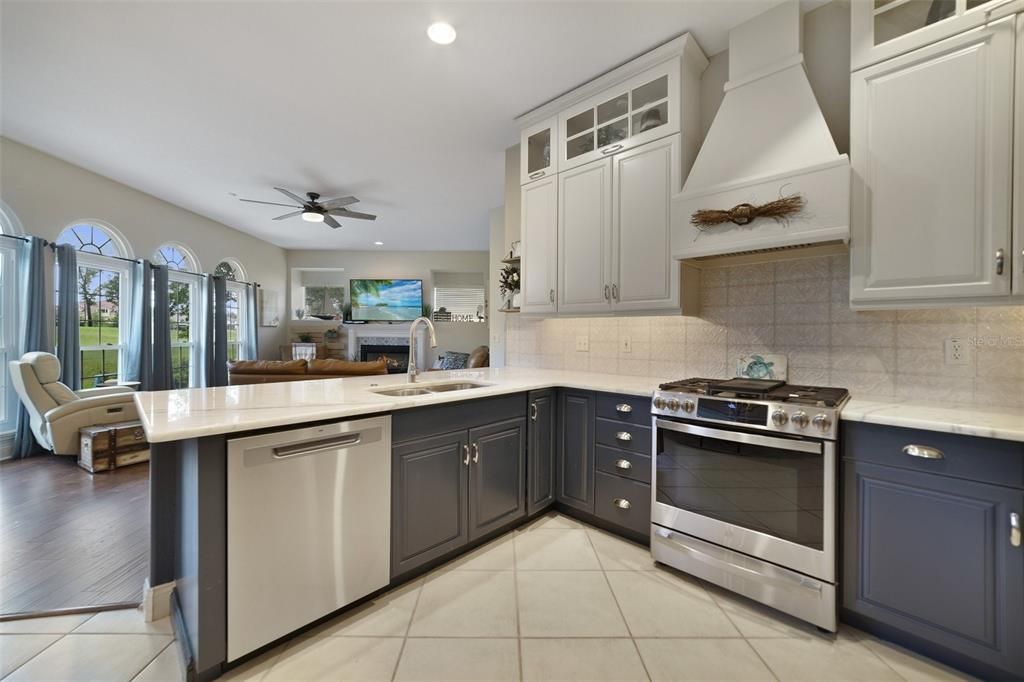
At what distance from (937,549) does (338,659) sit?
2168mm

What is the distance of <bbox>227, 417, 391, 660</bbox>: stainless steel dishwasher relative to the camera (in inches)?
53.4

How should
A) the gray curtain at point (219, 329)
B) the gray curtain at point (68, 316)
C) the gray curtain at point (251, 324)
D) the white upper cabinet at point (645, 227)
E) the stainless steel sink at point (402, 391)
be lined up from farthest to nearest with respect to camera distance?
1. the gray curtain at point (251, 324)
2. the gray curtain at point (219, 329)
3. the gray curtain at point (68, 316)
4. the white upper cabinet at point (645, 227)
5. the stainless steel sink at point (402, 391)

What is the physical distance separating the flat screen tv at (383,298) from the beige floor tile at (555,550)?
647 centimetres

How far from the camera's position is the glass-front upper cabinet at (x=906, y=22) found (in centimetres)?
154

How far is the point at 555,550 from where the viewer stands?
87.8 inches

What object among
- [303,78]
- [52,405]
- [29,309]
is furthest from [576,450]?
[29,309]

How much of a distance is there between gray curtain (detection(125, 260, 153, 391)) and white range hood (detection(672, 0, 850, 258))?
6080mm

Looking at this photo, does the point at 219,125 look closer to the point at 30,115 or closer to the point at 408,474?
the point at 30,115

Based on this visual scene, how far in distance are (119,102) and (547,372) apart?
3.75 meters

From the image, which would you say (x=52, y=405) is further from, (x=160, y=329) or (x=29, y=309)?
(x=160, y=329)

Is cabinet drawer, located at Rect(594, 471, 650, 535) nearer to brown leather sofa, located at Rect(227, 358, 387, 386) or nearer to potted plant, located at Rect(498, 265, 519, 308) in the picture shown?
potted plant, located at Rect(498, 265, 519, 308)

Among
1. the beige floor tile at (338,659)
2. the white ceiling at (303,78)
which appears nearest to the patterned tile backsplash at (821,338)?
the white ceiling at (303,78)

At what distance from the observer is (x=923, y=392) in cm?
181

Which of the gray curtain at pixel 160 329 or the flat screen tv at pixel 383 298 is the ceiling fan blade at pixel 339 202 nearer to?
the gray curtain at pixel 160 329
